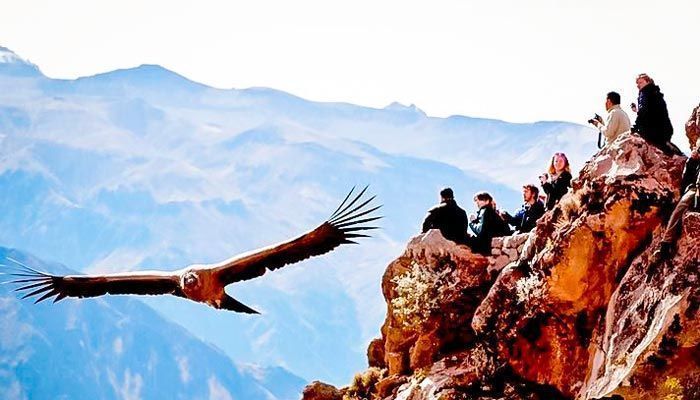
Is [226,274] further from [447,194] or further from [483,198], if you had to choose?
[483,198]

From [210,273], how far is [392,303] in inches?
174

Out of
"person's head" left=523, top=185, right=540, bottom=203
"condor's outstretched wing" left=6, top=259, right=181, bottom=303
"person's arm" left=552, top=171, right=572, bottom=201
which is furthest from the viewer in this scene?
"person's head" left=523, top=185, right=540, bottom=203

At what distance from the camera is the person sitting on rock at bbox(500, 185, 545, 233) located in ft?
59.0

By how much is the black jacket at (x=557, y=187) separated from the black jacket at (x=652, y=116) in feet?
5.82

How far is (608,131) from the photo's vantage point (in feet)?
55.4

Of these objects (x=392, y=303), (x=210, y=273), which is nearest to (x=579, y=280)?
(x=392, y=303)

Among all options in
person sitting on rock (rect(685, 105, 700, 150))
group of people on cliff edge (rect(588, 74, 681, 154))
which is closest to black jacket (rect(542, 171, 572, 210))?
group of people on cliff edge (rect(588, 74, 681, 154))

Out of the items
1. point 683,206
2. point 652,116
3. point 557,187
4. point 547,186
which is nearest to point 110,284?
point 547,186

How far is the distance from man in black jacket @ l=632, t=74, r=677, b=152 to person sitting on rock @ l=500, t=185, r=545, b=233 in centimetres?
259

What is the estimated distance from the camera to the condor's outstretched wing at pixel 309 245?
1659 centimetres

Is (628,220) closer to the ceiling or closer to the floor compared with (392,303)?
closer to the ceiling

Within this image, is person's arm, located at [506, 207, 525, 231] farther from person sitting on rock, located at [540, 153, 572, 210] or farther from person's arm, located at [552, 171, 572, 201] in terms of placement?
person's arm, located at [552, 171, 572, 201]

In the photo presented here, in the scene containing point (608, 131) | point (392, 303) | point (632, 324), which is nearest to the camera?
point (632, 324)

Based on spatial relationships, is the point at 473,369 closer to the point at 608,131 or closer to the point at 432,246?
the point at 432,246
